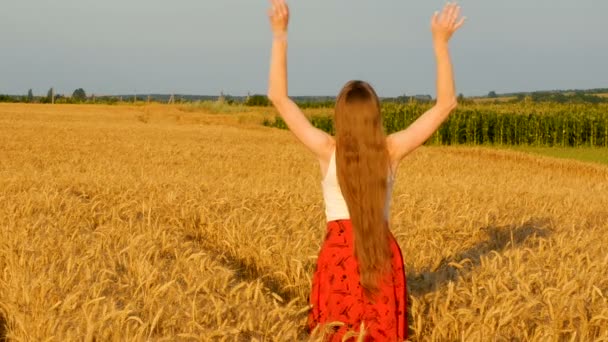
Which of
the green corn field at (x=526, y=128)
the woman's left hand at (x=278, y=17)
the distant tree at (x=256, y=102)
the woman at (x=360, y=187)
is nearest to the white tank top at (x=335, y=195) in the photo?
the woman at (x=360, y=187)

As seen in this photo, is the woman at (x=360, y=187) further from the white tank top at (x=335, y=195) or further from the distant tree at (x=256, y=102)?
the distant tree at (x=256, y=102)

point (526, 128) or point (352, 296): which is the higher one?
point (352, 296)

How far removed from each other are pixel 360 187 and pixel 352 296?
61cm

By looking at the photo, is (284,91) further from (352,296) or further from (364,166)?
(352,296)

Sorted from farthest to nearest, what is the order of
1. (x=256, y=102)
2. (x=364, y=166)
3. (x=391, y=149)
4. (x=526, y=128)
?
→ (x=256, y=102)
(x=526, y=128)
(x=391, y=149)
(x=364, y=166)

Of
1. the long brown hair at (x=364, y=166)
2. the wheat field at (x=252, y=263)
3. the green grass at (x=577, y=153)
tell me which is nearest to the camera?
the long brown hair at (x=364, y=166)

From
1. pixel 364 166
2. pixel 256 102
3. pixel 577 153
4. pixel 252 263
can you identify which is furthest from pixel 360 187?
pixel 256 102

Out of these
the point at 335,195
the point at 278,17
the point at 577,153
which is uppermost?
the point at 278,17

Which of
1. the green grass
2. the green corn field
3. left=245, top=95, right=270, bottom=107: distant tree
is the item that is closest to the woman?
the green grass

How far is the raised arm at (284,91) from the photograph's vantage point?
4.10 meters

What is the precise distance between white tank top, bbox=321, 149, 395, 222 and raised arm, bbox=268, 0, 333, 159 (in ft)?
0.27

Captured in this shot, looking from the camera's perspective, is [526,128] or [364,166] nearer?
[364,166]

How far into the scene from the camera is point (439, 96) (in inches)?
160

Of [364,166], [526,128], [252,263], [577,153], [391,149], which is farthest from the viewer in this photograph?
[526,128]
